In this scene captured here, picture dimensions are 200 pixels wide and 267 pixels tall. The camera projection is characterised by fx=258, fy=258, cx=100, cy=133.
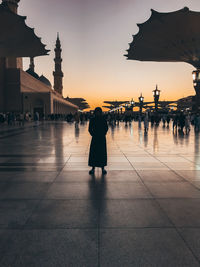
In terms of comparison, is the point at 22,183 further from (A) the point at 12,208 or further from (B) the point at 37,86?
(B) the point at 37,86

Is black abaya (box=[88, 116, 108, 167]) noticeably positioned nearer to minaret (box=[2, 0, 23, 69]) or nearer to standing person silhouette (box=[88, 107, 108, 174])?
standing person silhouette (box=[88, 107, 108, 174])

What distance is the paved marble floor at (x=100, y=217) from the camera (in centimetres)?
270

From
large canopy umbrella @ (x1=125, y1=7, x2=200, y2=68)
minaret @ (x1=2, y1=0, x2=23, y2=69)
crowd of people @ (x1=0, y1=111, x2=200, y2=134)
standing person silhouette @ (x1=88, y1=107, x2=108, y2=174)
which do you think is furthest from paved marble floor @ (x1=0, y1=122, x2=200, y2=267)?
minaret @ (x1=2, y1=0, x2=23, y2=69)

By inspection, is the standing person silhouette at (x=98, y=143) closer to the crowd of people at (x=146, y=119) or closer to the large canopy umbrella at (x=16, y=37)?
the crowd of people at (x=146, y=119)

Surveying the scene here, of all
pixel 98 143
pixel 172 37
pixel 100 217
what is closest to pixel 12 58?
pixel 172 37

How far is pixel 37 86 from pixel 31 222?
69.8m

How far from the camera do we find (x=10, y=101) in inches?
2285

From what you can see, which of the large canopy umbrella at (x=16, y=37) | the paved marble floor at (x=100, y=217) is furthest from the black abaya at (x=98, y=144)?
the large canopy umbrella at (x=16, y=37)

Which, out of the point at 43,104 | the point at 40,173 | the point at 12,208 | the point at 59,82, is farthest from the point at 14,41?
the point at 59,82

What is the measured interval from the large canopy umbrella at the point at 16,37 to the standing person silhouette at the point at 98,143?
30.3 m

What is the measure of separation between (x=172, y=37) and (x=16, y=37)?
82.8ft

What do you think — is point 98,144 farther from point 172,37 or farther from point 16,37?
point 172,37

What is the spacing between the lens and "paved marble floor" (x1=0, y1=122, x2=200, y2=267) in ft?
8.86

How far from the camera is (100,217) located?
3715 millimetres
